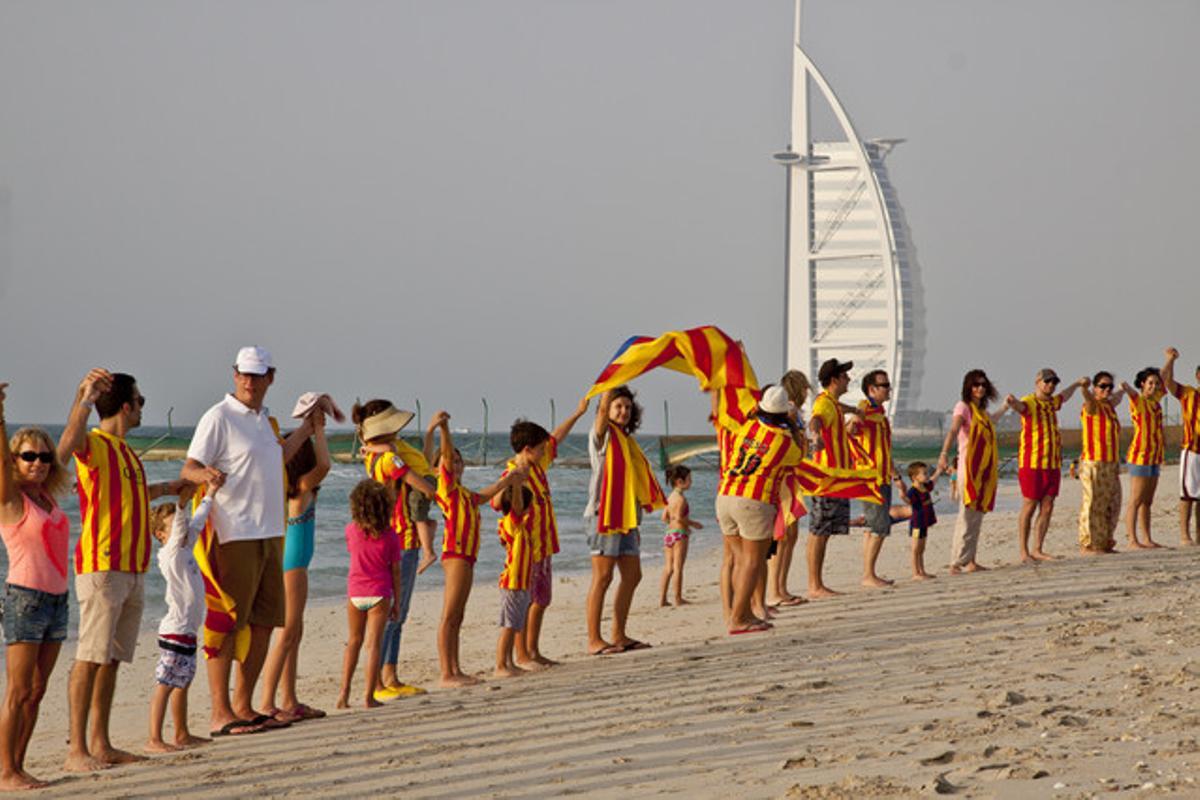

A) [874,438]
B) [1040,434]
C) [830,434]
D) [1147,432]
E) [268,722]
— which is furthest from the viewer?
[1147,432]

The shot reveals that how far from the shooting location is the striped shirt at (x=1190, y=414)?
520 inches

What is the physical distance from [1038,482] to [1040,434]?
1.41 ft

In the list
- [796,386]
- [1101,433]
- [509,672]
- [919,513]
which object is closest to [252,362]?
[509,672]

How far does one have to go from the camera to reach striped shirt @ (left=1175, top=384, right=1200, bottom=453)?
13203mm

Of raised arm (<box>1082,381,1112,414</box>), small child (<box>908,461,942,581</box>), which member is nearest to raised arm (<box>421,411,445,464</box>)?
small child (<box>908,461,942,581</box>)

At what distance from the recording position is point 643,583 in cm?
1465

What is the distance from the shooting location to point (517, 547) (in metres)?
8.00

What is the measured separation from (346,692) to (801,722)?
2607mm

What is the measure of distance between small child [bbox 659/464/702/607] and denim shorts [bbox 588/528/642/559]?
243 centimetres

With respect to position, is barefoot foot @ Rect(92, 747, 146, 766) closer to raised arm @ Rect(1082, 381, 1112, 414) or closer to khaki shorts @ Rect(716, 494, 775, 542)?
khaki shorts @ Rect(716, 494, 775, 542)

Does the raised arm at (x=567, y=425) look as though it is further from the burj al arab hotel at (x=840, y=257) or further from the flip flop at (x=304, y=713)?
the burj al arab hotel at (x=840, y=257)

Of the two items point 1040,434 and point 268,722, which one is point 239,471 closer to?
point 268,722

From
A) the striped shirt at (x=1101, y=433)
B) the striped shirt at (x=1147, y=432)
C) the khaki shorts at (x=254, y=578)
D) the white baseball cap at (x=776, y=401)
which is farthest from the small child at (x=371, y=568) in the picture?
the striped shirt at (x=1147, y=432)

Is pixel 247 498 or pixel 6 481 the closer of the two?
pixel 6 481
